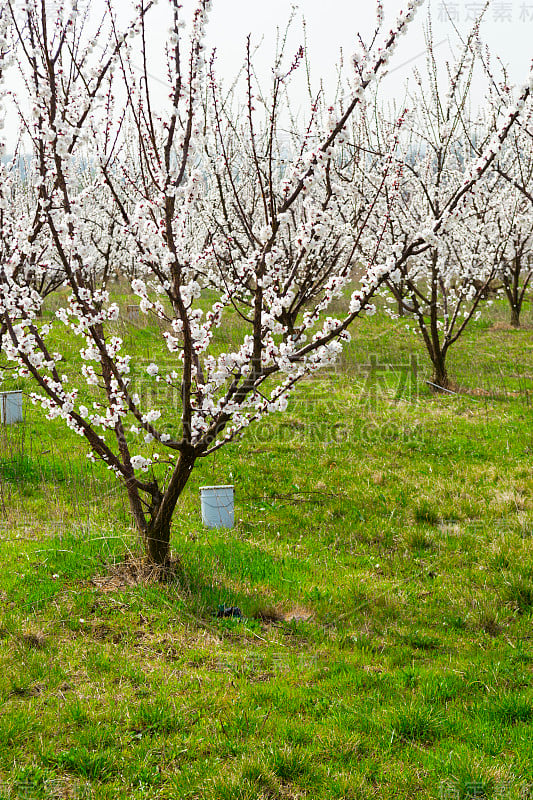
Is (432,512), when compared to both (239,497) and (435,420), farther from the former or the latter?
(435,420)


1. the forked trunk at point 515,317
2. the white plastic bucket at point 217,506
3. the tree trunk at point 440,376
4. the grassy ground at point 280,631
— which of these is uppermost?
the forked trunk at point 515,317

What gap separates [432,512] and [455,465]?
4.63ft

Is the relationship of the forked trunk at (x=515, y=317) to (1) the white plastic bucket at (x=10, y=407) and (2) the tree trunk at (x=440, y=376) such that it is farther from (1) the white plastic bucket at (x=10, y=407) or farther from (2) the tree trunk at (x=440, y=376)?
(1) the white plastic bucket at (x=10, y=407)

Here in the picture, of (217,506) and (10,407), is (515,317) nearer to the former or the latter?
(10,407)

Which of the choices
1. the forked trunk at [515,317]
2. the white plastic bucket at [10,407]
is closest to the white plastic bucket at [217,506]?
the white plastic bucket at [10,407]

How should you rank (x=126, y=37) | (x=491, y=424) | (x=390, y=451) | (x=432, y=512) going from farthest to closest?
(x=491, y=424)
(x=390, y=451)
(x=432, y=512)
(x=126, y=37)

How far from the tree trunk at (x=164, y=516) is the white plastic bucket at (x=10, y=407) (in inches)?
161

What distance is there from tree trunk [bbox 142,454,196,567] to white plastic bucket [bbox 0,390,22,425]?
13.4 ft

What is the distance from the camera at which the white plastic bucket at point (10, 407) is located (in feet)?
25.8

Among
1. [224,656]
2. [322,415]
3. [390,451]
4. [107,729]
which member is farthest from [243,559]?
[322,415]

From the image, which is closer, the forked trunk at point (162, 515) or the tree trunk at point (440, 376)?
the forked trunk at point (162, 515)

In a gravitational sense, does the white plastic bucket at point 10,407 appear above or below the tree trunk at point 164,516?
above

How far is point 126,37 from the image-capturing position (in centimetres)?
413

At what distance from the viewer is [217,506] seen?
5.48 m
